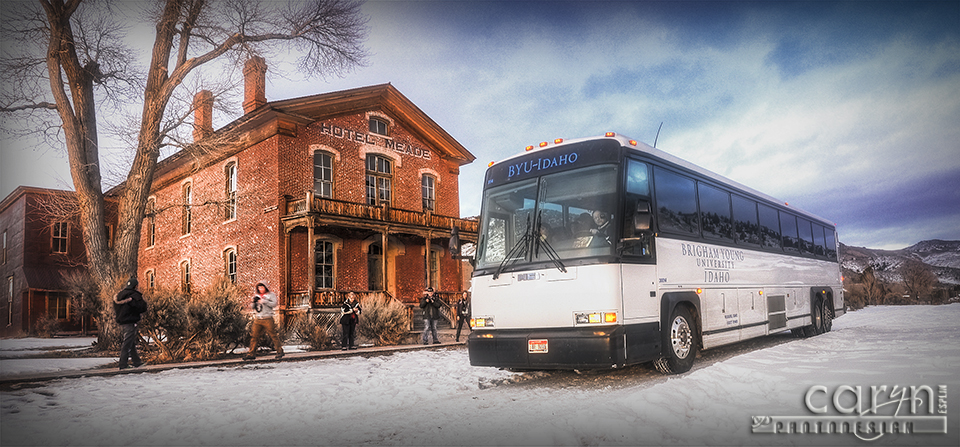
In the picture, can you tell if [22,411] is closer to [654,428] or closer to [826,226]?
[654,428]

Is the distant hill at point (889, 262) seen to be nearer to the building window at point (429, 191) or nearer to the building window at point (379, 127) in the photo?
the building window at point (429, 191)

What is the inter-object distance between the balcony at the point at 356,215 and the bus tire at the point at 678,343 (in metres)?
12.6

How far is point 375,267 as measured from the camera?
25016 millimetres

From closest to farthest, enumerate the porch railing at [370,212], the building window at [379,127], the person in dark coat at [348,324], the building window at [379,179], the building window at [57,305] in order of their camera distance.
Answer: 1. the person in dark coat at [348,324]
2. the porch railing at [370,212]
3. the building window at [379,179]
4. the building window at [379,127]
5. the building window at [57,305]

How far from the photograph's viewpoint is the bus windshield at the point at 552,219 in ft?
24.2

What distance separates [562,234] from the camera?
7609 mm

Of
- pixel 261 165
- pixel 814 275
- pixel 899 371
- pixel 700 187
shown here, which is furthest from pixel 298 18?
pixel 899 371

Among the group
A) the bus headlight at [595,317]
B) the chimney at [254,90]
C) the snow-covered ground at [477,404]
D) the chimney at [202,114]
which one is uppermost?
the chimney at [254,90]

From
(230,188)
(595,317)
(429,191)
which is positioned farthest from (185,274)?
(595,317)

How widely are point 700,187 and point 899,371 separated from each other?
3.61 metres

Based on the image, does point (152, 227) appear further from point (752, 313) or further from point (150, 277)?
point (752, 313)

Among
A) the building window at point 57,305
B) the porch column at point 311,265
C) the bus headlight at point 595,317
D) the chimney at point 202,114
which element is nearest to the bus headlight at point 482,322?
the bus headlight at point 595,317

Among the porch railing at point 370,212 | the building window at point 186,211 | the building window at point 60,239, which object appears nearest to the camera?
the porch railing at point 370,212

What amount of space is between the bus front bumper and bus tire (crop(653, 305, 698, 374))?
282 millimetres
